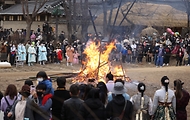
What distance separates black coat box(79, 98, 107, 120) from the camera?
20.8 ft

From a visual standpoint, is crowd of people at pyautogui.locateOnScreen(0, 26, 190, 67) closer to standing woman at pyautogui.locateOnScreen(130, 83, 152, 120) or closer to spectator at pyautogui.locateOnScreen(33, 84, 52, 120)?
standing woman at pyautogui.locateOnScreen(130, 83, 152, 120)

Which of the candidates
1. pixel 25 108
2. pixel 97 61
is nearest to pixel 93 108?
pixel 25 108

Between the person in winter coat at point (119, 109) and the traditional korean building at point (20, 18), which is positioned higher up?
the traditional korean building at point (20, 18)

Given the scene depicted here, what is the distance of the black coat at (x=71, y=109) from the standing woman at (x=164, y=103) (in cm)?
177

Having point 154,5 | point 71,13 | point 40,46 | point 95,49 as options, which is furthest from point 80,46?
point 154,5

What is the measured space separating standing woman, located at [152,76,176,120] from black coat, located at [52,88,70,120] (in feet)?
5.62

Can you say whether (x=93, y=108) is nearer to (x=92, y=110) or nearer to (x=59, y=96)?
(x=92, y=110)

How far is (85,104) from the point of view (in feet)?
20.8

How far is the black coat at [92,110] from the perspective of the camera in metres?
6.34

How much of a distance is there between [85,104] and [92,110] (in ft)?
0.46

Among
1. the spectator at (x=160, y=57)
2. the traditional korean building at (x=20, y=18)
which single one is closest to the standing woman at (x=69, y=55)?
the spectator at (x=160, y=57)

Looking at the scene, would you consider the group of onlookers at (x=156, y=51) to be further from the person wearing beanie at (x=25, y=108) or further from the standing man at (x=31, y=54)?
the person wearing beanie at (x=25, y=108)

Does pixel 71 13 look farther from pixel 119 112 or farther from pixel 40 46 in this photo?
pixel 119 112

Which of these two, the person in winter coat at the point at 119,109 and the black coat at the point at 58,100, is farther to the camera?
the black coat at the point at 58,100
